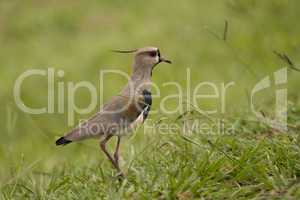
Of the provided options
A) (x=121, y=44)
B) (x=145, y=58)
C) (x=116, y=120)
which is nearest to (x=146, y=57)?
(x=145, y=58)

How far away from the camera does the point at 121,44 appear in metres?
9.22

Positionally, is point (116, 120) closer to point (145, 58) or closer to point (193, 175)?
point (145, 58)

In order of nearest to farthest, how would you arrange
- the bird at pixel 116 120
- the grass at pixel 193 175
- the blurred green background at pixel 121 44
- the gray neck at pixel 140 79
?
the grass at pixel 193 175 < the bird at pixel 116 120 < the gray neck at pixel 140 79 < the blurred green background at pixel 121 44

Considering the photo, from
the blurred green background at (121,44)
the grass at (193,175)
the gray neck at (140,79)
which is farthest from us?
the blurred green background at (121,44)

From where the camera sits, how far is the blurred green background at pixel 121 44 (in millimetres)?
7672

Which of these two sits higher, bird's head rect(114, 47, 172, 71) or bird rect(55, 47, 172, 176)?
bird's head rect(114, 47, 172, 71)

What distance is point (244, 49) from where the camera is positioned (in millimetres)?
8539

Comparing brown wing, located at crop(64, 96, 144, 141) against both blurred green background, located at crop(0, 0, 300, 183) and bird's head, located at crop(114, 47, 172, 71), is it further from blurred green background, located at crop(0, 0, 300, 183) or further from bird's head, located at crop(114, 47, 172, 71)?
blurred green background, located at crop(0, 0, 300, 183)

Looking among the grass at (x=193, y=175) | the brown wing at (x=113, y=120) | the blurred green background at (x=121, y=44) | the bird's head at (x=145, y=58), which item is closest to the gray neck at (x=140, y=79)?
the bird's head at (x=145, y=58)

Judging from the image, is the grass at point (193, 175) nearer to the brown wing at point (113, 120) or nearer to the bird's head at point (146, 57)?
the brown wing at point (113, 120)

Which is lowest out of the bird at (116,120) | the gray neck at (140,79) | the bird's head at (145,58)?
the bird at (116,120)

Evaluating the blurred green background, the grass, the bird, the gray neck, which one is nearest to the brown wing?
the bird

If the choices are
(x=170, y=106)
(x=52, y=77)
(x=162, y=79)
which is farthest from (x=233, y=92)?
(x=52, y=77)

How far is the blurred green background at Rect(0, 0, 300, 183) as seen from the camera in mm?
7672
